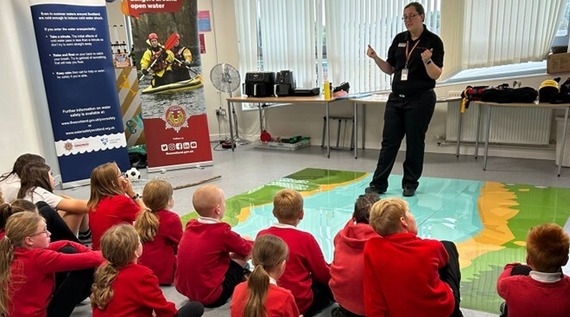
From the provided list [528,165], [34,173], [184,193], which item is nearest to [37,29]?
[184,193]

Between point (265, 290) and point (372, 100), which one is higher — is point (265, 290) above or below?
below

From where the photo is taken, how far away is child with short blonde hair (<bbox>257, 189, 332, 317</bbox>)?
212 centimetres

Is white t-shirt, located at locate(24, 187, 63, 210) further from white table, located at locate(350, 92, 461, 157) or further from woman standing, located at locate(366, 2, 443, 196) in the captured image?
white table, located at locate(350, 92, 461, 157)

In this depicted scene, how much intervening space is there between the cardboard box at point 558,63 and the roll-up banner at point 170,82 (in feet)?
12.5

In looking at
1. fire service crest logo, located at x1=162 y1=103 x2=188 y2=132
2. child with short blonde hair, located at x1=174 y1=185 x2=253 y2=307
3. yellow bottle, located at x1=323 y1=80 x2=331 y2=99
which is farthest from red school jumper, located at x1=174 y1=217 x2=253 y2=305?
yellow bottle, located at x1=323 y1=80 x2=331 y2=99

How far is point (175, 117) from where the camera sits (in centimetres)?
548

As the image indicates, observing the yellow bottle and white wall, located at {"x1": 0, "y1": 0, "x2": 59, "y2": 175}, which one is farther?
the yellow bottle

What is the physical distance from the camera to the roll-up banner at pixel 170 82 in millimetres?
5223

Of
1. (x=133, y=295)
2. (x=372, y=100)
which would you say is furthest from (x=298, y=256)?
(x=372, y=100)

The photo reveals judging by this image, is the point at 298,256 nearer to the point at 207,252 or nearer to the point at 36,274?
the point at 207,252

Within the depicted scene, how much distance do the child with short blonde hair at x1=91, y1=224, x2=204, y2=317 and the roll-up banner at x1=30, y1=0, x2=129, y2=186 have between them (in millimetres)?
3575

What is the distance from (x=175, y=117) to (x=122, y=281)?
3900 mm

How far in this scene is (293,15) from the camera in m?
6.46

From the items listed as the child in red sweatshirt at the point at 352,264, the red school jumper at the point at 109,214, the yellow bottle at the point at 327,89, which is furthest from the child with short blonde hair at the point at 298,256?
the yellow bottle at the point at 327,89
